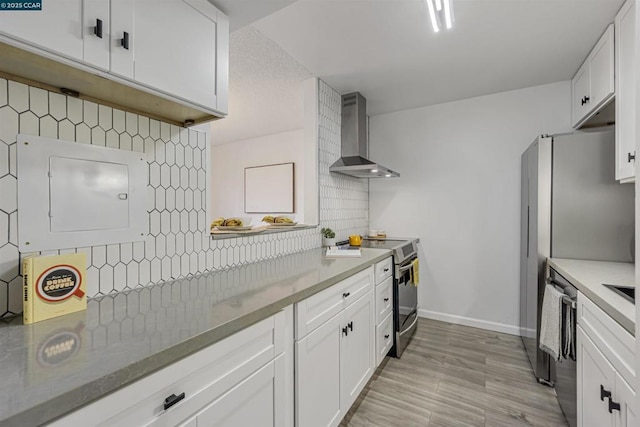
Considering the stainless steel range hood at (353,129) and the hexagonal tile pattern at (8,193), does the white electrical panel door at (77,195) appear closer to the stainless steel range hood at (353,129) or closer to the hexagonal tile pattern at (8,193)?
the hexagonal tile pattern at (8,193)

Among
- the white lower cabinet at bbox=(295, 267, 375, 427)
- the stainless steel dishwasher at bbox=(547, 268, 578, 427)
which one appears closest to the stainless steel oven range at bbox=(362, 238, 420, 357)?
the white lower cabinet at bbox=(295, 267, 375, 427)

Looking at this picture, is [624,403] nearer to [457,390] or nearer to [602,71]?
[457,390]

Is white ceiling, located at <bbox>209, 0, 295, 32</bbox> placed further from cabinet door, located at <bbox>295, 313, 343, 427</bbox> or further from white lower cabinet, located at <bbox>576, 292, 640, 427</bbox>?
white lower cabinet, located at <bbox>576, 292, 640, 427</bbox>

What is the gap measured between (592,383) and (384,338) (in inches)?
47.6

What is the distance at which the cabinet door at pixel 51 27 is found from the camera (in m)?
0.69

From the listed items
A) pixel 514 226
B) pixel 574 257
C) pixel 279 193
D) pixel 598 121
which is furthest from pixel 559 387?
pixel 279 193

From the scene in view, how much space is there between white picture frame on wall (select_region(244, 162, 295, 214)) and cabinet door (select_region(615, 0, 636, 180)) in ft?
11.8

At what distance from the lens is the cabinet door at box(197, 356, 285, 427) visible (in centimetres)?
85

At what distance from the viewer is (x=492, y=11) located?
5.57 ft

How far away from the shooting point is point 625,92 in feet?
5.46

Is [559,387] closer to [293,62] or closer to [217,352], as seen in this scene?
[217,352]

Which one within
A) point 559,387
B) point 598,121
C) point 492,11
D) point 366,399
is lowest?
point 366,399

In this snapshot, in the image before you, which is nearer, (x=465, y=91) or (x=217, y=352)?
(x=217, y=352)

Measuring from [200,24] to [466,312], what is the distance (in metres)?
3.33
